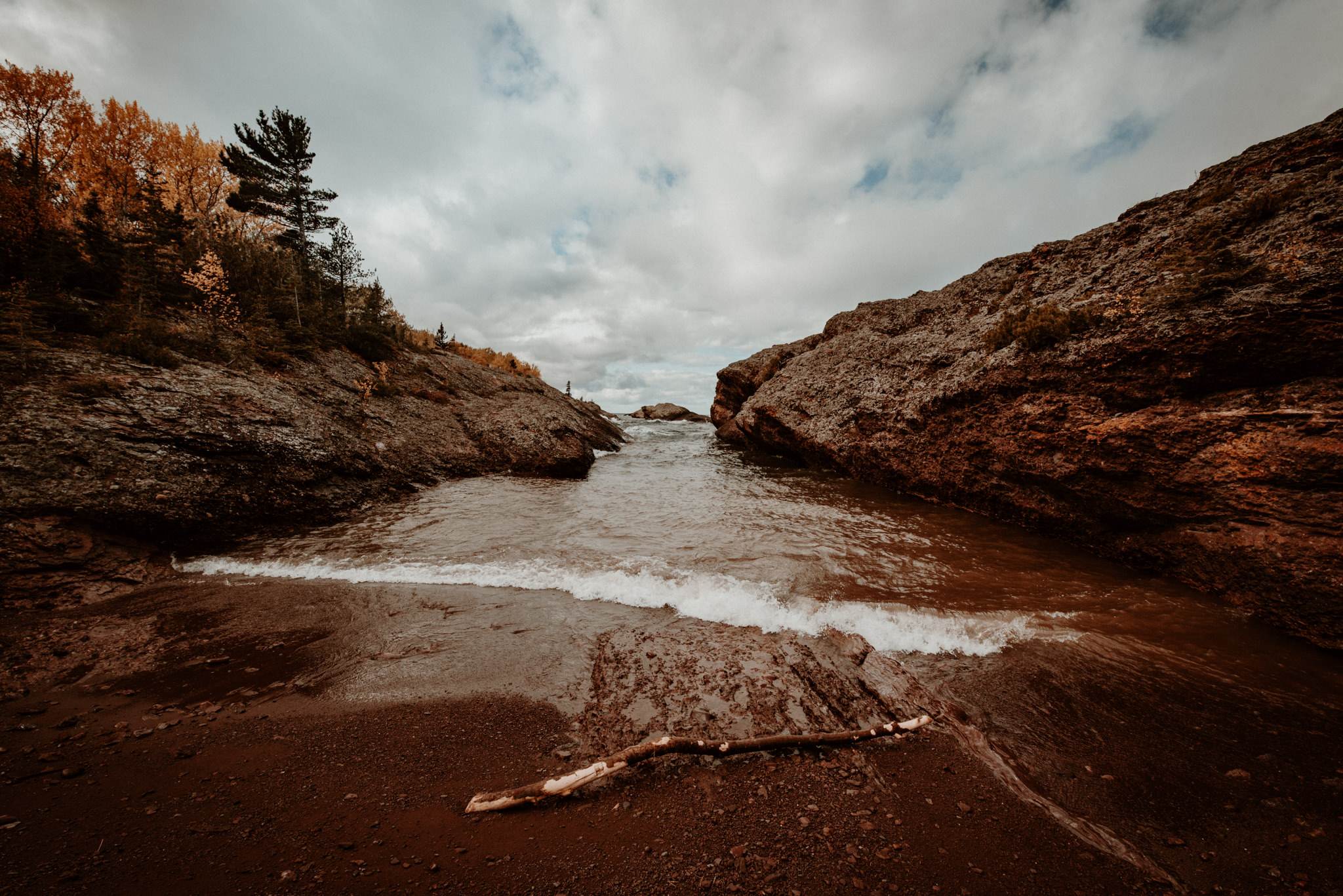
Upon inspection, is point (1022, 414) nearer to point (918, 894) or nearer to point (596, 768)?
point (918, 894)

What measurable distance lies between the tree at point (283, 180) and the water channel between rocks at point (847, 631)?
1676cm

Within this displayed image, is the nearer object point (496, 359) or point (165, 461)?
point (165, 461)

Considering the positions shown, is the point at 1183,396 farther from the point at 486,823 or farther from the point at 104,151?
the point at 104,151

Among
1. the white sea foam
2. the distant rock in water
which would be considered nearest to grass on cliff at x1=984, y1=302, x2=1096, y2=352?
the white sea foam

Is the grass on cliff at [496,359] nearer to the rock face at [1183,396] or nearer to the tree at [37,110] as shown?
the tree at [37,110]

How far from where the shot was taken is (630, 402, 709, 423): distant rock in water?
50.5 meters

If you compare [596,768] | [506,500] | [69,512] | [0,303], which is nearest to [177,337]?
[0,303]

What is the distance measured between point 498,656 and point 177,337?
1195cm

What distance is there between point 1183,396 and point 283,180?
2821 centimetres

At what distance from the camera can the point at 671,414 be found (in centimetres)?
5166

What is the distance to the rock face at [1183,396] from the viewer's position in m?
5.02

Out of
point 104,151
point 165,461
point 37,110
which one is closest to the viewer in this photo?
point 165,461

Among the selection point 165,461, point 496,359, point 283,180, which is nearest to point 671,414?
point 496,359

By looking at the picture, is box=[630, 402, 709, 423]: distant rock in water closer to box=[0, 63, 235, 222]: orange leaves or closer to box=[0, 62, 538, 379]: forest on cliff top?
box=[0, 62, 538, 379]: forest on cliff top
